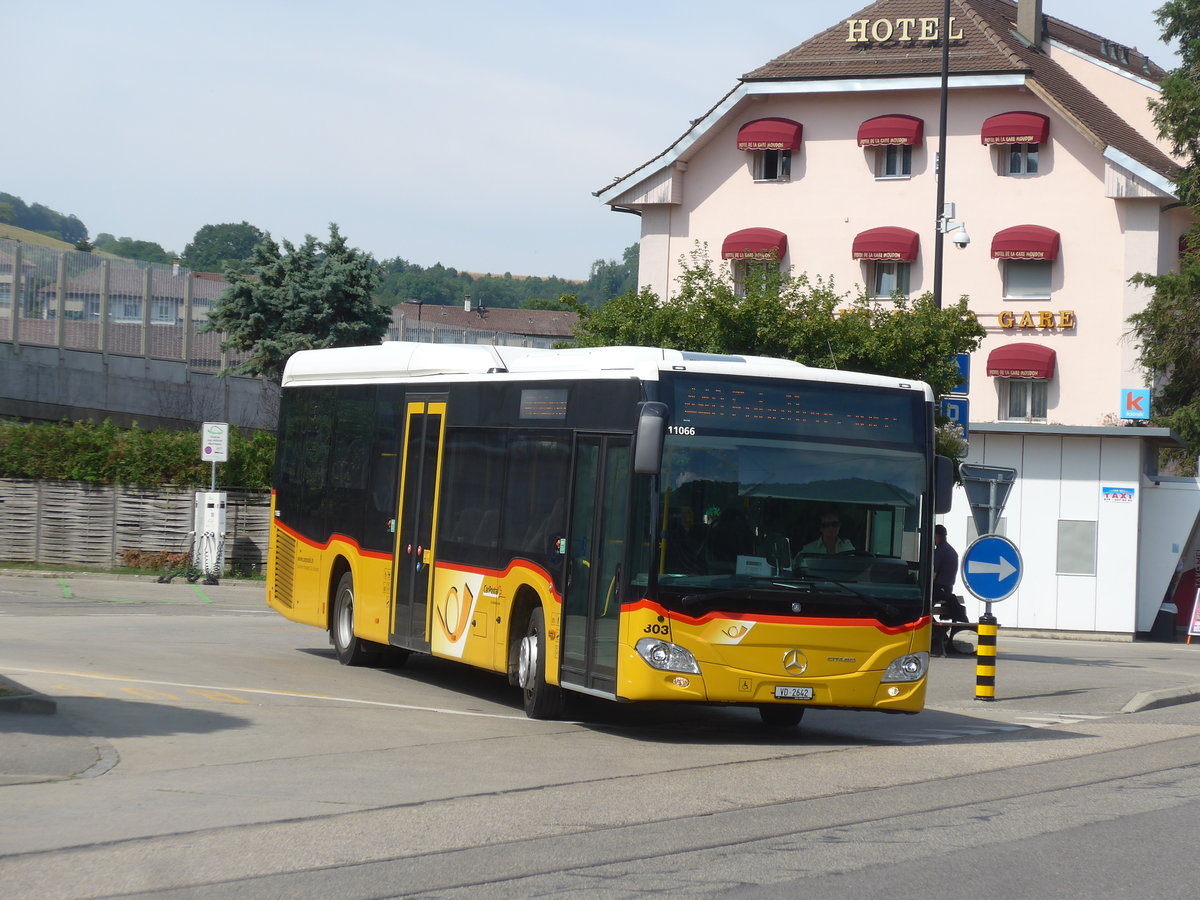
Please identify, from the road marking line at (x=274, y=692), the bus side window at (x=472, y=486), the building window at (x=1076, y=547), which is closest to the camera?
the road marking line at (x=274, y=692)

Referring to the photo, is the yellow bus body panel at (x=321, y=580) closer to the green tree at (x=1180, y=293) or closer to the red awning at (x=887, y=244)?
the green tree at (x=1180, y=293)

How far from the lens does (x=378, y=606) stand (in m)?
16.8

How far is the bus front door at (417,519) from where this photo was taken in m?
15.8

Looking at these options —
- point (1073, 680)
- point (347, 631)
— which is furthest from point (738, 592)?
point (1073, 680)

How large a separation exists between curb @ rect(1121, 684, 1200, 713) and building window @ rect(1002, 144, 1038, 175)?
30.3m

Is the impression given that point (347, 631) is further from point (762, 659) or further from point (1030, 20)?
point (1030, 20)

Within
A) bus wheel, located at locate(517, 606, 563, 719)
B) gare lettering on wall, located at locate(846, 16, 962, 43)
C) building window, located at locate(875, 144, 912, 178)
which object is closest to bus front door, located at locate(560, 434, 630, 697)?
bus wheel, located at locate(517, 606, 563, 719)

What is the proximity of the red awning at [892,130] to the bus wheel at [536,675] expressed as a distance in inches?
1432

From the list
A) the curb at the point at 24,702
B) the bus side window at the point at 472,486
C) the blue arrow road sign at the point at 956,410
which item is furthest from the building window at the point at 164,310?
the curb at the point at 24,702

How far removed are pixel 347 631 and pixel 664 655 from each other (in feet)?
21.8

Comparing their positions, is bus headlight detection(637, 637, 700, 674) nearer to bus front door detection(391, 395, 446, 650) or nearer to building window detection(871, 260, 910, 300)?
bus front door detection(391, 395, 446, 650)

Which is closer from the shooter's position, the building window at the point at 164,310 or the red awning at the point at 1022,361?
the building window at the point at 164,310

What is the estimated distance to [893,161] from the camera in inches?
1927

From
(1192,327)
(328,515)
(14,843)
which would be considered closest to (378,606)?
(328,515)
